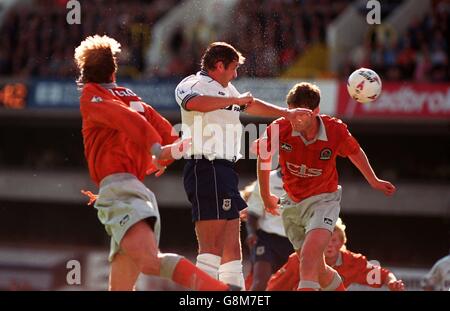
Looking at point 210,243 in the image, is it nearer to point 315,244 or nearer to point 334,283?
point 315,244

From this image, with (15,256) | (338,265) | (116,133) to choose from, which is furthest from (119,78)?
(116,133)

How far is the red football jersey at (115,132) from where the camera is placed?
606 cm

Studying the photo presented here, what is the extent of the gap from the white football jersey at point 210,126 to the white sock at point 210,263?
2.31 ft

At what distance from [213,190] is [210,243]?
0.37 meters

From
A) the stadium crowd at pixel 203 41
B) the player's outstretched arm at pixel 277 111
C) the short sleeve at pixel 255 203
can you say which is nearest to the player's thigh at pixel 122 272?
the player's outstretched arm at pixel 277 111

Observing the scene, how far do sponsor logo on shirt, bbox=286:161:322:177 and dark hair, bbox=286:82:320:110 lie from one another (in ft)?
1.41

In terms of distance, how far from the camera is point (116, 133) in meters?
6.23

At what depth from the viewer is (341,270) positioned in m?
8.02

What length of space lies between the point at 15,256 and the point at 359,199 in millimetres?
6378

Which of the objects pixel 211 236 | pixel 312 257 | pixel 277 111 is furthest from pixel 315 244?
pixel 277 111

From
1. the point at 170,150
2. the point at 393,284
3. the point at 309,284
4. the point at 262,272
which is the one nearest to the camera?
the point at 170,150

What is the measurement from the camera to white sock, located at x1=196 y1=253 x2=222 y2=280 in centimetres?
684

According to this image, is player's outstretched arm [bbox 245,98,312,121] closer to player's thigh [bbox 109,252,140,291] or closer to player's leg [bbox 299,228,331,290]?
player's leg [bbox 299,228,331,290]
